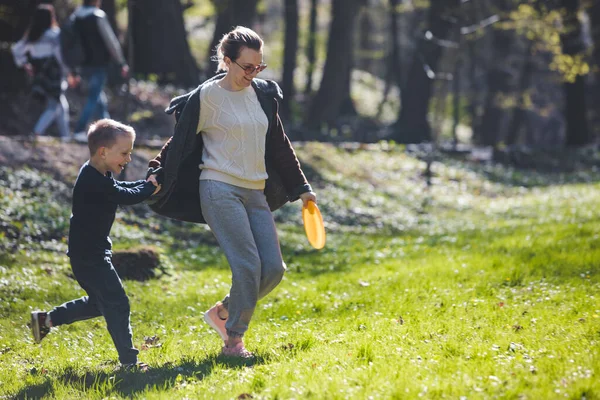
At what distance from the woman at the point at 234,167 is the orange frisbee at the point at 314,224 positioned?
1.21 ft

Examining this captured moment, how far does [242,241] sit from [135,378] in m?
1.24

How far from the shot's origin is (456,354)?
5.67 meters

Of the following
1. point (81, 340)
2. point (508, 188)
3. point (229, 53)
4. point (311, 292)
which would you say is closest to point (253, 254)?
point (229, 53)

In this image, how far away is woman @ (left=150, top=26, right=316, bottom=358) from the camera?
5.83 metres

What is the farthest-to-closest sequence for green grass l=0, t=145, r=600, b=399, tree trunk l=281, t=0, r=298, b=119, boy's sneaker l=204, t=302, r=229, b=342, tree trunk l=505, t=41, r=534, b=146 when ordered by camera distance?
tree trunk l=505, t=41, r=534, b=146, tree trunk l=281, t=0, r=298, b=119, boy's sneaker l=204, t=302, r=229, b=342, green grass l=0, t=145, r=600, b=399

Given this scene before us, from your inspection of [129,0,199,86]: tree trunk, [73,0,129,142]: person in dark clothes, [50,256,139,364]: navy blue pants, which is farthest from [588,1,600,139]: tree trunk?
[50,256,139,364]: navy blue pants

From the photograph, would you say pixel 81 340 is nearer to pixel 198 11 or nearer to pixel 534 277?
pixel 534 277

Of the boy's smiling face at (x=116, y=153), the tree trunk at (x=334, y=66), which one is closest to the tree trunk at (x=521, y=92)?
the tree trunk at (x=334, y=66)

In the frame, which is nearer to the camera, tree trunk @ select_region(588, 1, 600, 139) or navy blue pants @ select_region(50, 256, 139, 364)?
navy blue pants @ select_region(50, 256, 139, 364)

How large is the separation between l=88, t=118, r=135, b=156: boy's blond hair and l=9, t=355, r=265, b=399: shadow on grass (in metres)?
1.65

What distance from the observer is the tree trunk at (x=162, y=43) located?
75.5 ft

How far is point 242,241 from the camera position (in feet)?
19.1

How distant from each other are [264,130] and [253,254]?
37.6 inches

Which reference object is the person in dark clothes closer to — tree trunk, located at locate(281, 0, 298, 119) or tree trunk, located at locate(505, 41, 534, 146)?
tree trunk, located at locate(281, 0, 298, 119)
